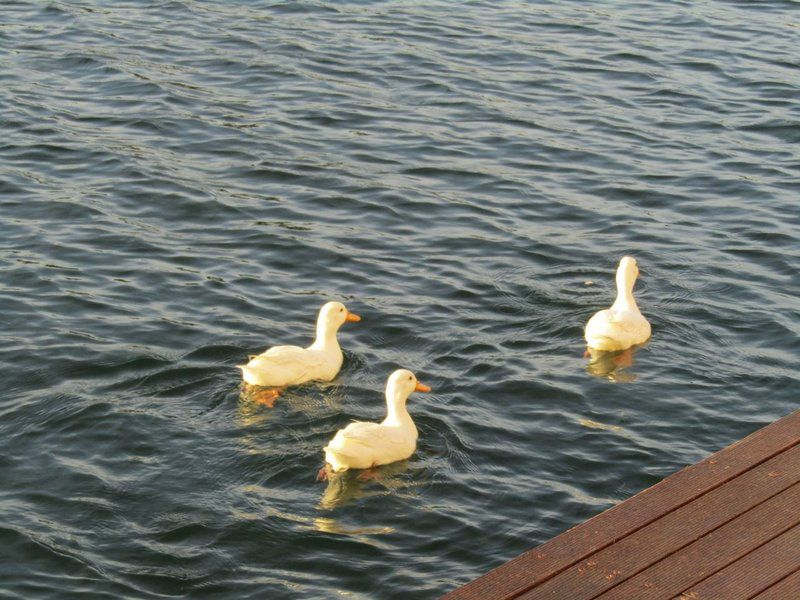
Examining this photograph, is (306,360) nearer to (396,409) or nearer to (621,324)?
(396,409)

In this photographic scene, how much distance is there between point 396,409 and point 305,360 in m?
1.07

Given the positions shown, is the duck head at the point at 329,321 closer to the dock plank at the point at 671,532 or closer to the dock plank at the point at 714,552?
the dock plank at the point at 671,532

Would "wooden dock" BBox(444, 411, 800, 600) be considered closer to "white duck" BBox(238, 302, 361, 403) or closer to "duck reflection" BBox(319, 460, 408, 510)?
"duck reflection" BBox(319, 460, 408, 510)

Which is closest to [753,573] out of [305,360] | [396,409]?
[396,409]

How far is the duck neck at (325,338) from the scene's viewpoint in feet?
34.2

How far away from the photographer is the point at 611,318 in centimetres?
1091

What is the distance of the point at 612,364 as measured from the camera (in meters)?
10.8

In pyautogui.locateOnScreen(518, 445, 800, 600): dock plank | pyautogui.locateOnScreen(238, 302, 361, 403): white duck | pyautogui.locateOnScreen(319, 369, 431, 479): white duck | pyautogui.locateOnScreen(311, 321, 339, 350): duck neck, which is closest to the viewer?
pyautogui.locateOnScreen(518, 445, 800, 600): dock plank

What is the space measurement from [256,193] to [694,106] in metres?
6.49

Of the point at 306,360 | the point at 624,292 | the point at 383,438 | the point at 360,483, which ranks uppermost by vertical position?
the point at 624,292

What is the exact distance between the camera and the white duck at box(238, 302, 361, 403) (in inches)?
387

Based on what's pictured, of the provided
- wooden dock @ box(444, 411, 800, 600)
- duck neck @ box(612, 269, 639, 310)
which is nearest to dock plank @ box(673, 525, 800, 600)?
wooden dock @ box(444, 411, 800, 600)

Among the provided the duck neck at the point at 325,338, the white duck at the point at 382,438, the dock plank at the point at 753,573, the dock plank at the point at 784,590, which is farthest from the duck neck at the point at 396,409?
the dock plank at the point at 784,590

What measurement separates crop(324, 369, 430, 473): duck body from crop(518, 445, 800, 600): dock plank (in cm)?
243
